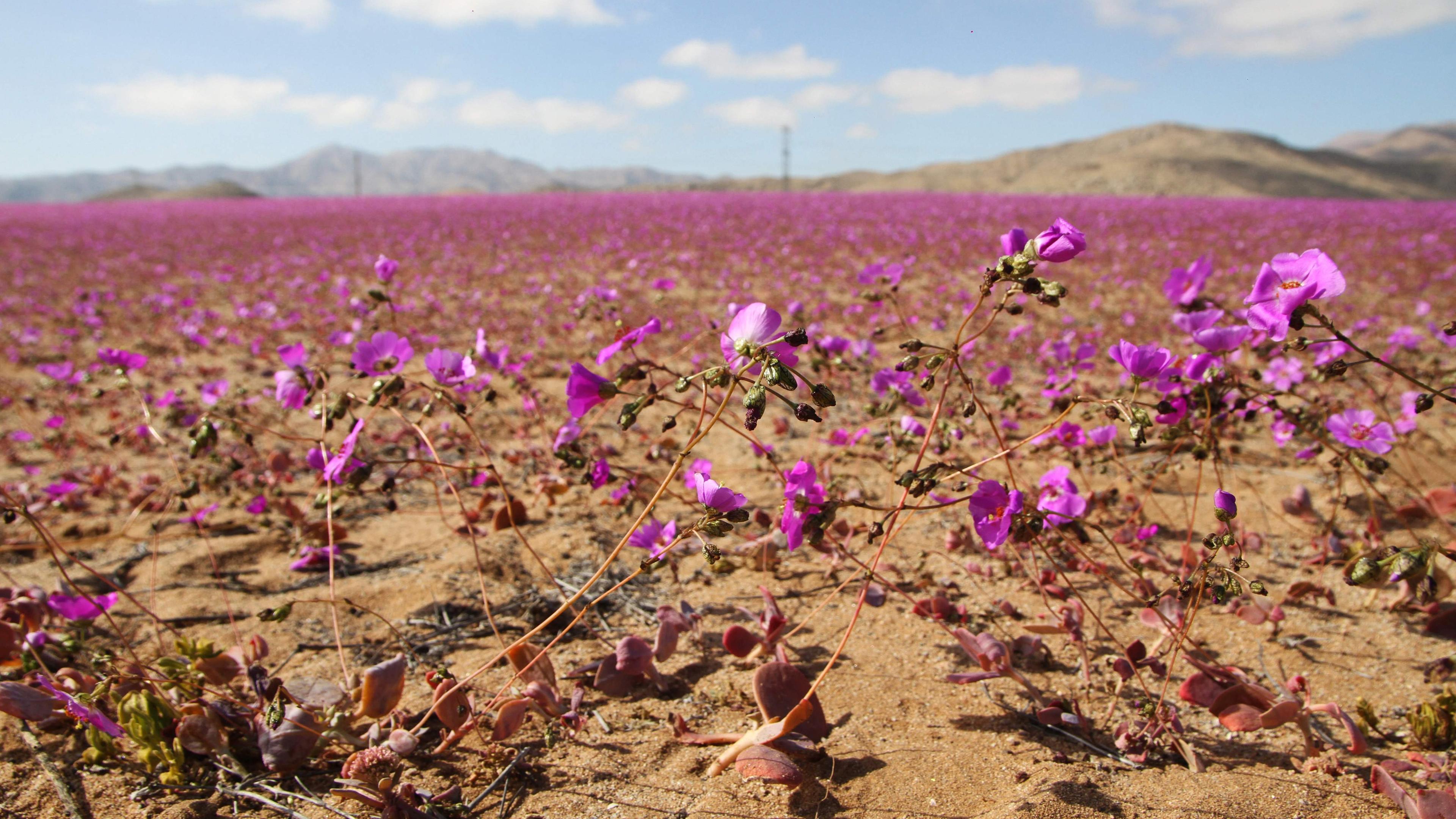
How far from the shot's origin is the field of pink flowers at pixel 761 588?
132cm

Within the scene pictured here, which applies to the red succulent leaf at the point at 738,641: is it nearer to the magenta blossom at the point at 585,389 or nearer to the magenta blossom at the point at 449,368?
the magenta blossom at the point at 585,389

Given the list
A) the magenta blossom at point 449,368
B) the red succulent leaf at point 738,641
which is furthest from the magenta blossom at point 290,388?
the red succulent leaf at point 738,641

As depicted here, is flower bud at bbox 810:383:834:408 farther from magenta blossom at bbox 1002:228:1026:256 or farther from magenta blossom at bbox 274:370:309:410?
magenta blossom at bbox 274:370:309:410

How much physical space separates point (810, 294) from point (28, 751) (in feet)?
23.8

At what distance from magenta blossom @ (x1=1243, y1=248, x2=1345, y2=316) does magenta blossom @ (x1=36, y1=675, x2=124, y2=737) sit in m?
2.20

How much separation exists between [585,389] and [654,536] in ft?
2.64

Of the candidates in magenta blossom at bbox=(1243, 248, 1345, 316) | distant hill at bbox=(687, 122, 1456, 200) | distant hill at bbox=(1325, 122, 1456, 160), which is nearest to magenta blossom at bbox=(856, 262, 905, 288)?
magenta blossom at bbox=(1243, 248, 1345, 316)

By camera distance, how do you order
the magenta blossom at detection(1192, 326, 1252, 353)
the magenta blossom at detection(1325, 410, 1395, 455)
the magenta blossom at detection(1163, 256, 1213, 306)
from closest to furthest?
the magenta blossom at detection(1192, 326, 1252, 353)
the magenta blossom at detection(1163, 256, 1213, 306)
the magenta blossom at detection(1325, 410, 1395, 455)

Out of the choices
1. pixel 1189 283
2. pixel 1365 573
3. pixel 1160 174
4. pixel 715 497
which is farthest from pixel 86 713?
pixel 1160 174

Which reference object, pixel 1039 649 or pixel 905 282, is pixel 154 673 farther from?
pixel 905 282

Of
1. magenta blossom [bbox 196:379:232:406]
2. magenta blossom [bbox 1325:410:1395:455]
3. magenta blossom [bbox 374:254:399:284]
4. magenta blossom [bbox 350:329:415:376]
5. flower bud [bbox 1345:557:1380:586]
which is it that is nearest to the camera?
flower bud [bbox 1345:557:1380:586]

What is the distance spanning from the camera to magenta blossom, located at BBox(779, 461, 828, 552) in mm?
1273

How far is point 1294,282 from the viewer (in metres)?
1.30

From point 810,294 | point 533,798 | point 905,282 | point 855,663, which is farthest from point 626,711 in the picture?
point 905,282
